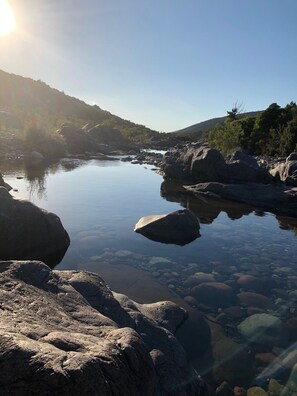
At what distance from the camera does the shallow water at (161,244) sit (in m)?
13.8

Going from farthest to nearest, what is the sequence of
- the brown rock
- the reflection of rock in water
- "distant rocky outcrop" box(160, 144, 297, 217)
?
"distant rocky outcrop" box(160, 144, 297, 217), the reflection of rock in water, the brown rock

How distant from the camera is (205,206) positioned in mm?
28000

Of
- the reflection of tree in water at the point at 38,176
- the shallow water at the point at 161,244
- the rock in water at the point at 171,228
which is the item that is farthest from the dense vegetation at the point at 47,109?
the rock in water at the point at 171,228

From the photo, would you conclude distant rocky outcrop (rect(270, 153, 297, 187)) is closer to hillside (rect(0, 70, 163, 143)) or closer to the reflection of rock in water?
the reflection of rock in water

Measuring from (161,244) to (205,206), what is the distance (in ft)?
37.6

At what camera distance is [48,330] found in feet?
15.6

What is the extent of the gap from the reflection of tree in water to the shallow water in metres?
0.08

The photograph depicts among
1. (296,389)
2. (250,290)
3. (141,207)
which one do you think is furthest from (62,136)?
(296,389)

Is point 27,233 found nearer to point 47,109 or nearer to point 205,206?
point 205,206

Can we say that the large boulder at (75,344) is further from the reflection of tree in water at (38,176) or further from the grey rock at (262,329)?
the reflection of tree in water at (38,176)

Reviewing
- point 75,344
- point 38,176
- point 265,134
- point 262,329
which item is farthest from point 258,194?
point 265,134

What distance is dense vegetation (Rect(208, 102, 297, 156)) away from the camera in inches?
2248

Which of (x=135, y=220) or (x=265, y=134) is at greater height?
(x=265, y=134)

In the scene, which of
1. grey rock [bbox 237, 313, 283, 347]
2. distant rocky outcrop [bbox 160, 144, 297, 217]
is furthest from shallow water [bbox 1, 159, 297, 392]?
distant rocky outcrop [bbox 160, 144, 297, 217]
